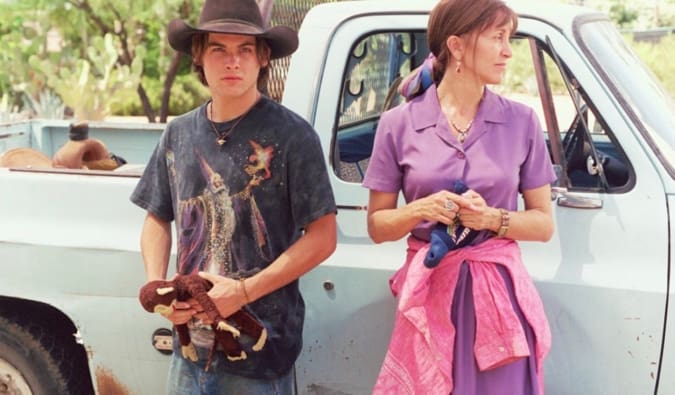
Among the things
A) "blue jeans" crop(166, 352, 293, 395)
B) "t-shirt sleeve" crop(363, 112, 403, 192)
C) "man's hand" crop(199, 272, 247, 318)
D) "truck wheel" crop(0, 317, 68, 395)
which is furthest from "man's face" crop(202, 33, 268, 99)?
"truck wheel" crop(0, 317, 68, 395)

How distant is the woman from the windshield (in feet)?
1.53

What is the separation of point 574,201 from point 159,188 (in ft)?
4.16

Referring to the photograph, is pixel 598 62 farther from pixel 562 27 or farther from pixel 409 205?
pixel 409 205

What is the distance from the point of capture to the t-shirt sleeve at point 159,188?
2.48 meters

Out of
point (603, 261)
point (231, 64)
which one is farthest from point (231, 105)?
point (603, 261)

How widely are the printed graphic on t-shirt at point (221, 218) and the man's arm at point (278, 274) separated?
2.5 inches

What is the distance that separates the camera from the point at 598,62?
2682mm

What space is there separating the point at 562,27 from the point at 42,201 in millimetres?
1884

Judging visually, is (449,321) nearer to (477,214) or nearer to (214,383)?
(477,214)

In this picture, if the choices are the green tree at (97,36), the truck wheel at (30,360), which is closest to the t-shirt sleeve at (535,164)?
the truck wheel at (30,360)

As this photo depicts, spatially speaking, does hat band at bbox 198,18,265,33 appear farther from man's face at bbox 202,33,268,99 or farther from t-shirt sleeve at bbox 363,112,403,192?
t-shirt sleeve at bbox 363,112,403,192

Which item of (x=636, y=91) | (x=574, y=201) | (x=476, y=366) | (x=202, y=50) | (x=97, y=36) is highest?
(x=202, y=50)

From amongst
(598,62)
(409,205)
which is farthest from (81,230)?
(598,62)

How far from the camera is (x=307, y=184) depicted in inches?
91.1
